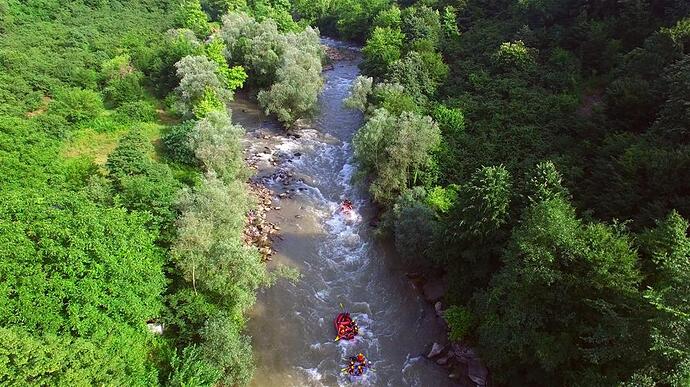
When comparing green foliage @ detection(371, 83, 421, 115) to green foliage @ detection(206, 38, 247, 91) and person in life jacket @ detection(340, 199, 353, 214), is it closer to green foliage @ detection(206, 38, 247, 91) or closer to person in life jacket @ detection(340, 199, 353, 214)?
person in life jacket @ detection(340, 199, 353, 214)

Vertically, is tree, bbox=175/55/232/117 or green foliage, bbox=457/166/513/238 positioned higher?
green foliage, bbox=457/166/513/238

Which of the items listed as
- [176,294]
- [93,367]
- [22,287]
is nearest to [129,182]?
[176,294]

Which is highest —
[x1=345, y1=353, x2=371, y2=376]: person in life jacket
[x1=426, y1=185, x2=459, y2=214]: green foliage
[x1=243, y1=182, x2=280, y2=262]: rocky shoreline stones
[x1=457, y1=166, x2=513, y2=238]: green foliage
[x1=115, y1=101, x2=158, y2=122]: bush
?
[x1=457, y1=166, x2=513, y2=238]: green foliage

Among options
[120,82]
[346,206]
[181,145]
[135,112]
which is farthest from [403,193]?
[120,82]

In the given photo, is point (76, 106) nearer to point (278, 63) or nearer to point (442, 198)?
point (278, 63)

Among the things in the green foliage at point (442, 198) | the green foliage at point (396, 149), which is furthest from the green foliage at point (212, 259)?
the green foliage at point (396, 149)

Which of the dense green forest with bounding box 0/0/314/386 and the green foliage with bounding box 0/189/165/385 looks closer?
the green foliage with bounding box 0/189/165/385

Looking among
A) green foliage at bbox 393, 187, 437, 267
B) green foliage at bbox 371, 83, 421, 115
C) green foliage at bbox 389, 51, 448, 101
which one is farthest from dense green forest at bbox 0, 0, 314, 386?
green foliage at bbox 389, 51, 448, 101

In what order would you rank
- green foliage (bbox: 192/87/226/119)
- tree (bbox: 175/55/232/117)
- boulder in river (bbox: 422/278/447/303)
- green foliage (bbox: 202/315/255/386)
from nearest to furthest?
green foliage (bbox: 202/315/255/386)
boulder in river (bbox: 422/278/447/303)
green foliage (bbox: 192/87/226/119)
tree (bbox: 175/55/232/117)
